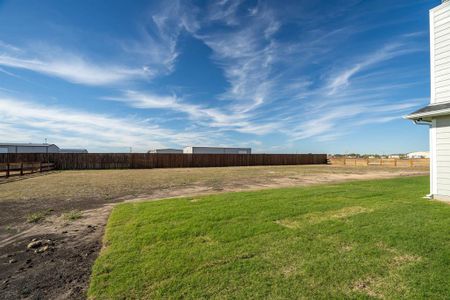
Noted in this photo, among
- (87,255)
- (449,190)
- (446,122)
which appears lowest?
(87,255)

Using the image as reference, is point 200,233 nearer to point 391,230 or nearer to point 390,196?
point 391,230

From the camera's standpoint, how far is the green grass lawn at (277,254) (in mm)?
2459

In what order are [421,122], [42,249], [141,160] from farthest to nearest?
[141,160]
[421,122]
[42,249]

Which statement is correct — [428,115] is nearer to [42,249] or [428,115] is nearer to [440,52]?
[440,52]

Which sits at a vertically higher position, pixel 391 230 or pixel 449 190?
pixel 449 190

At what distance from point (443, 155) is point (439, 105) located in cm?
142

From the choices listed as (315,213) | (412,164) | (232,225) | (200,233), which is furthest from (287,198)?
(412,164)

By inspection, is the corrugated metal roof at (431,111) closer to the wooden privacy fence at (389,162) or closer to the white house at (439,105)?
the white house at (439,105)

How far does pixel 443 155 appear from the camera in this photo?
667 cm

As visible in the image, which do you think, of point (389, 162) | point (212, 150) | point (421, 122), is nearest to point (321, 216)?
point (421, 122)

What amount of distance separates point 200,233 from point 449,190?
7.04 meters

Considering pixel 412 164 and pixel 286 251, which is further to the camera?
pixel 412 164

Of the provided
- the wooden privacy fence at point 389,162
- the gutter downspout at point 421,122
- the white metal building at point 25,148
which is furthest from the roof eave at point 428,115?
the white metal building at point 25,148

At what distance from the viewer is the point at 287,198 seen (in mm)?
7129
